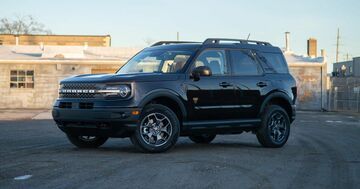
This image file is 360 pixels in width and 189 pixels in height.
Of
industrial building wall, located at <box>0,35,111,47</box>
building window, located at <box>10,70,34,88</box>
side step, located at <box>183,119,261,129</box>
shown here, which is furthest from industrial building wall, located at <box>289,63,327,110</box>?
industrial building wall, located at <box>0,35,111,47</box>

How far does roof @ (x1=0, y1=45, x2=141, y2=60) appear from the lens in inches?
1641

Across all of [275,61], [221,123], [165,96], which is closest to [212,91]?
[221,123]

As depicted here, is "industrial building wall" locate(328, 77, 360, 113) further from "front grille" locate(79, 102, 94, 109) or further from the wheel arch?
"front grille" locate(79, 102, 94, 109)

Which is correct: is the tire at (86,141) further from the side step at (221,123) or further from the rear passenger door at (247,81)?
the rear passenger door at (247,81)

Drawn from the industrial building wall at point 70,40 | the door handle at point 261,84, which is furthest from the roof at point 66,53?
the door handle at point 261,84

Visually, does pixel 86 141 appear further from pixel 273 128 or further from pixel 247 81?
pixel 273 128

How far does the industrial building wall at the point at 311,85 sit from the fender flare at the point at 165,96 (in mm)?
29895

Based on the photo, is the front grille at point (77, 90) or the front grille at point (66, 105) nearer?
the front grille at point (77, 90)

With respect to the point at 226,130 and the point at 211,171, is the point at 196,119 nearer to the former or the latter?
the point at 226,130

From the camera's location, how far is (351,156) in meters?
10.4

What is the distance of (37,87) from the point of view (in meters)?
38.4

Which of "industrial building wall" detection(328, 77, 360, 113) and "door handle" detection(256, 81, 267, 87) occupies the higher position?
"door handle" detection(256, 81, 267, 87)

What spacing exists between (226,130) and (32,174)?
4449 millimetres

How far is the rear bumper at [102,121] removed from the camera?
9359 mm
